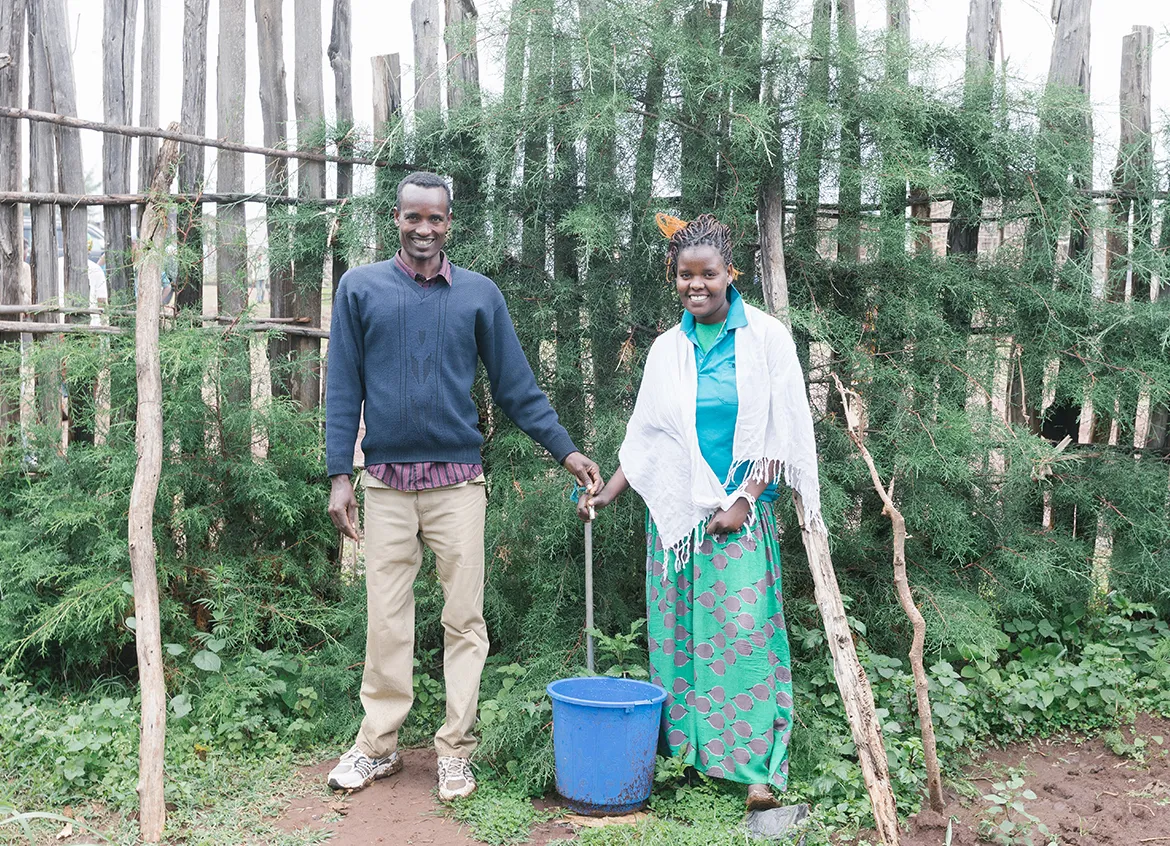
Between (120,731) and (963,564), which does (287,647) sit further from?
(963,564)

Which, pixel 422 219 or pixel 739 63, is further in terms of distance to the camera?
pixel 739 63

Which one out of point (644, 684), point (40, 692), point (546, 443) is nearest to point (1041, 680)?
point (644, 684)

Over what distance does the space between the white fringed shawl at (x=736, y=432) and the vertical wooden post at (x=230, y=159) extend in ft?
7.55

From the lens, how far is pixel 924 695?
136 inches

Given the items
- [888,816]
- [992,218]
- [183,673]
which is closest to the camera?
[888,816]

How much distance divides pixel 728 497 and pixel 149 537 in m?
2.13

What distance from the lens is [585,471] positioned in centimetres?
405

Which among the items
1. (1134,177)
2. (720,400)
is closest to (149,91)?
(720,400)

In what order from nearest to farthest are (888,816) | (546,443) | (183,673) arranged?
(888,816)
(546,443)
(183,673)

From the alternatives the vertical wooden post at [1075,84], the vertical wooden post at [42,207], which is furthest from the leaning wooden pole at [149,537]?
the vertical wooden post at [1075,84]

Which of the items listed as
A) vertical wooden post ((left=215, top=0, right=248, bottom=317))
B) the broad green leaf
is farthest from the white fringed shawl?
A: vertical wooden post ((left=215, top=0, right=248, bottom=317))

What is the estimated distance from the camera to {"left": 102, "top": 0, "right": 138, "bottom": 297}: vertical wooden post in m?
4.98

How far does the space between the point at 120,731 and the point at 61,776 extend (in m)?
0.31

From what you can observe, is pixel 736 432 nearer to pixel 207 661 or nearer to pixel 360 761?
pixel 360 761
